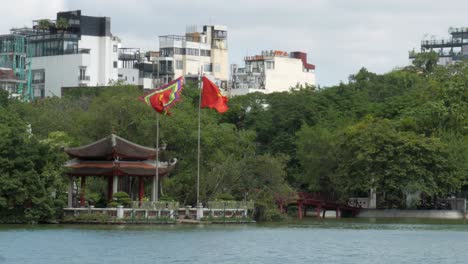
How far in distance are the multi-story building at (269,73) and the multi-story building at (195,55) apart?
2.40m

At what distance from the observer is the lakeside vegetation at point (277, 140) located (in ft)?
261

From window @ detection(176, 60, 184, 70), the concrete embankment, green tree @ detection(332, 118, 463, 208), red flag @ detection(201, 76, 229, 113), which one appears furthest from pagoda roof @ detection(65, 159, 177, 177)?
window @ detection(176, 60, 184, 70)

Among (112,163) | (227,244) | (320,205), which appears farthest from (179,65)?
(227,244)

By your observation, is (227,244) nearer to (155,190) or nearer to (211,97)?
(155,190)

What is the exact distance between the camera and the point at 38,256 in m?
58.9

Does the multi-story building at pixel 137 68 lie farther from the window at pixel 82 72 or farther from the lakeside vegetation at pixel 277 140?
the lakeside vegetation at pixel 277 140

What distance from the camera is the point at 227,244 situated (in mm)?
67062

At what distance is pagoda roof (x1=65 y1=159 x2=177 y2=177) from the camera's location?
8219 cm

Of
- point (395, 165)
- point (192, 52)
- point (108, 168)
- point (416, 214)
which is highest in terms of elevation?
point (192, 52)

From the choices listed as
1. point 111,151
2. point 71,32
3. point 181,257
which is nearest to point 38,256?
point 181,257

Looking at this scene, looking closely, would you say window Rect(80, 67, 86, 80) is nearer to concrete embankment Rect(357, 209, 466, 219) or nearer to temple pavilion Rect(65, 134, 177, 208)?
concrete embankment Rect(357, 209, 466, 219)

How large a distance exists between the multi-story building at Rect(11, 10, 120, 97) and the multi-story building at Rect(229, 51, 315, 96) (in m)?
17.8

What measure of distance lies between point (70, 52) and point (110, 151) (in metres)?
67.0

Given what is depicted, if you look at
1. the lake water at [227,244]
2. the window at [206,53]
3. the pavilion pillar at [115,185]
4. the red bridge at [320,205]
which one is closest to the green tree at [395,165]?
the red bridge at [320,205]
